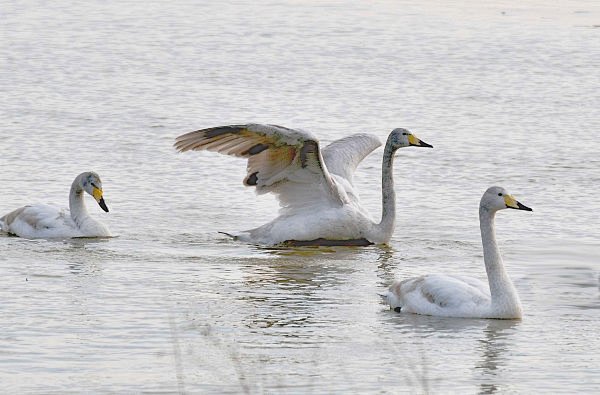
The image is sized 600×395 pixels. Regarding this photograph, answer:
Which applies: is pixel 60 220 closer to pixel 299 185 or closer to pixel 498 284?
pixel 299 185

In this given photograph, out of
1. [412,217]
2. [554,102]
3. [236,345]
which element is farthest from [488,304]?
[554,102]

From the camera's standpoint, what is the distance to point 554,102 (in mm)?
19062

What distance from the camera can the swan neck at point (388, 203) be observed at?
13031 mm

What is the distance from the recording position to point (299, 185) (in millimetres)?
13367

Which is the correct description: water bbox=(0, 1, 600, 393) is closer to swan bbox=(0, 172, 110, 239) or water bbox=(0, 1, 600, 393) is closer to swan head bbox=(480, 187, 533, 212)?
swan bbox=(0, 172, 110, 239)

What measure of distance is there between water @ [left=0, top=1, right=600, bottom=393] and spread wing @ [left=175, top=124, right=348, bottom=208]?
0.52 metres

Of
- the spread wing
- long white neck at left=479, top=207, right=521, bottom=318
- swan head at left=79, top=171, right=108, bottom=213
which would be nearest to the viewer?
long white neck at left=479, top=207, right=521, bottom=318

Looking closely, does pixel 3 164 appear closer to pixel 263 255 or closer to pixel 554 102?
pixel 263 255

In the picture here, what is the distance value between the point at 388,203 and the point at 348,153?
152 centimetres

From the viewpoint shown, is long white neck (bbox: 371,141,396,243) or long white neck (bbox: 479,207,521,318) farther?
long white neck (bbox: 371,141,396,243)

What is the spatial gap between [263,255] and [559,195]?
310 cm

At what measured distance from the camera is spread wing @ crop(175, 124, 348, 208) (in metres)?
12.6

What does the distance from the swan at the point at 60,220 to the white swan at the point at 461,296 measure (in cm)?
358

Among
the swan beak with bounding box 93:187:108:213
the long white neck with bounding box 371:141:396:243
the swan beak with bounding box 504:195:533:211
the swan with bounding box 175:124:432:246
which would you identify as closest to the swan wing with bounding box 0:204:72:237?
the swan beak with bounding box 93:187:108:213
